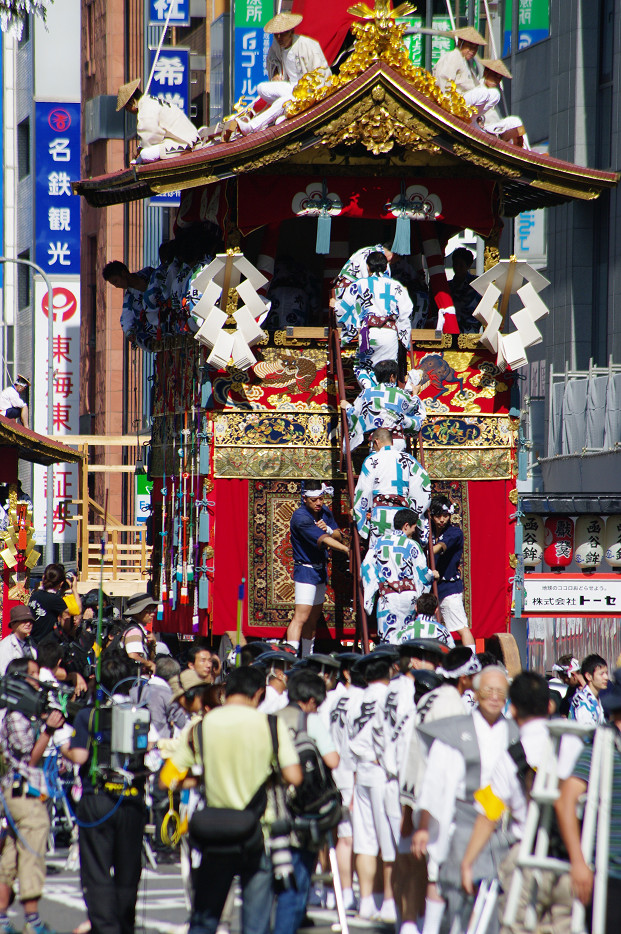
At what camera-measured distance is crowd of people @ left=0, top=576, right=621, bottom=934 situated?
7273 mm

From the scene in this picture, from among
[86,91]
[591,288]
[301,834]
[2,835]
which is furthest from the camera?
[86,91]

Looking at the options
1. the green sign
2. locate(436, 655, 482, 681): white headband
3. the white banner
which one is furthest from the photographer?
the white banner

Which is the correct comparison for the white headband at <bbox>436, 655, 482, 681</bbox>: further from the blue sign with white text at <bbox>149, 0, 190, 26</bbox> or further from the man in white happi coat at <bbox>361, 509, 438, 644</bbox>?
the blue sign with white text at <bbox>149, 0, 190, 26</bbox>

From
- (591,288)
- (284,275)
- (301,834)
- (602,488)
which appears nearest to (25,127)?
(591,288)

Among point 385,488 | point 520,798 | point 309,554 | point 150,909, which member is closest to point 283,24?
point 385,488

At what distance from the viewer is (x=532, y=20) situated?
34312mm

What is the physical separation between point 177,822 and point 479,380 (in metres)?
5.33

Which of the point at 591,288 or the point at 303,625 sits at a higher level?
the point at 591,288

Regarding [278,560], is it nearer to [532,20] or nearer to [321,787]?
[321,787]

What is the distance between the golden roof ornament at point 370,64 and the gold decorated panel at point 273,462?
302cm

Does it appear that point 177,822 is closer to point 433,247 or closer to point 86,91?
point 433,247

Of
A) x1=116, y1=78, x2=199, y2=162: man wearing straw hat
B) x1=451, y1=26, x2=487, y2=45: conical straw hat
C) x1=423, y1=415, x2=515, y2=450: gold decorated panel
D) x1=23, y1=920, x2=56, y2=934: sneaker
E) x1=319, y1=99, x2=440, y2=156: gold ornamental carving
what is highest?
x1=451, y1=26, x2=487, y2=45: conical straw hat

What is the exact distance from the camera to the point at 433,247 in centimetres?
1553

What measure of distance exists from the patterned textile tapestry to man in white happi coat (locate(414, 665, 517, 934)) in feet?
23.8
